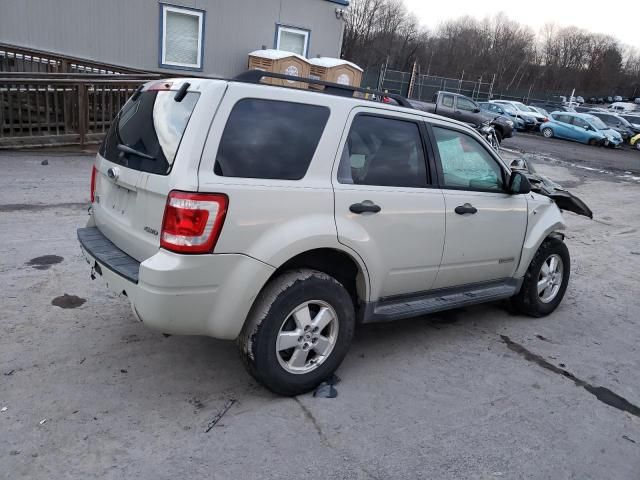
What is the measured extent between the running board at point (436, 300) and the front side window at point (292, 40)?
45.0 feet

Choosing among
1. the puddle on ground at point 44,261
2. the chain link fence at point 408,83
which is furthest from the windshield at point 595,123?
the puddle on ground at point 44,261

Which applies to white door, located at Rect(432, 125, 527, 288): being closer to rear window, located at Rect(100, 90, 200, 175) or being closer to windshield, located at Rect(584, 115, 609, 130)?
rear window, located at Rect(100, 90, 200, 175)

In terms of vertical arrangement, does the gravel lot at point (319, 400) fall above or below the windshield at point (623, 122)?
below

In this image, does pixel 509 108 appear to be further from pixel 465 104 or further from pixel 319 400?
pixel 319 400

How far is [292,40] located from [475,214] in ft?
46.7

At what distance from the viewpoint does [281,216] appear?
3051 mm

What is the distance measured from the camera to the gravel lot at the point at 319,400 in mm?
2781

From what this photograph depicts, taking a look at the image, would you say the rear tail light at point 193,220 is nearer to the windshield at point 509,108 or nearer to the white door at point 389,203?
the white door at point 389,203

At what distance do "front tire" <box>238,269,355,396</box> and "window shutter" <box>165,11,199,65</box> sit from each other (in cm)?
1334

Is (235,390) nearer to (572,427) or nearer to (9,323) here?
(9,323)

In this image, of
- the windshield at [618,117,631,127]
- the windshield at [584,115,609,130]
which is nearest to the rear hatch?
the windshield at [584,115,609,130]

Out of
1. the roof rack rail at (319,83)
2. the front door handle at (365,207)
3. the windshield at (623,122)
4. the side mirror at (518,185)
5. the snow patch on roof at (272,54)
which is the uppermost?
the snow patch on roof at (272,54)

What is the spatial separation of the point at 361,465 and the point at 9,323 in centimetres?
275

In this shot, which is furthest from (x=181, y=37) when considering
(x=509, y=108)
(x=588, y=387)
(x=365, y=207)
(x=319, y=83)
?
(x=509, y=108)
